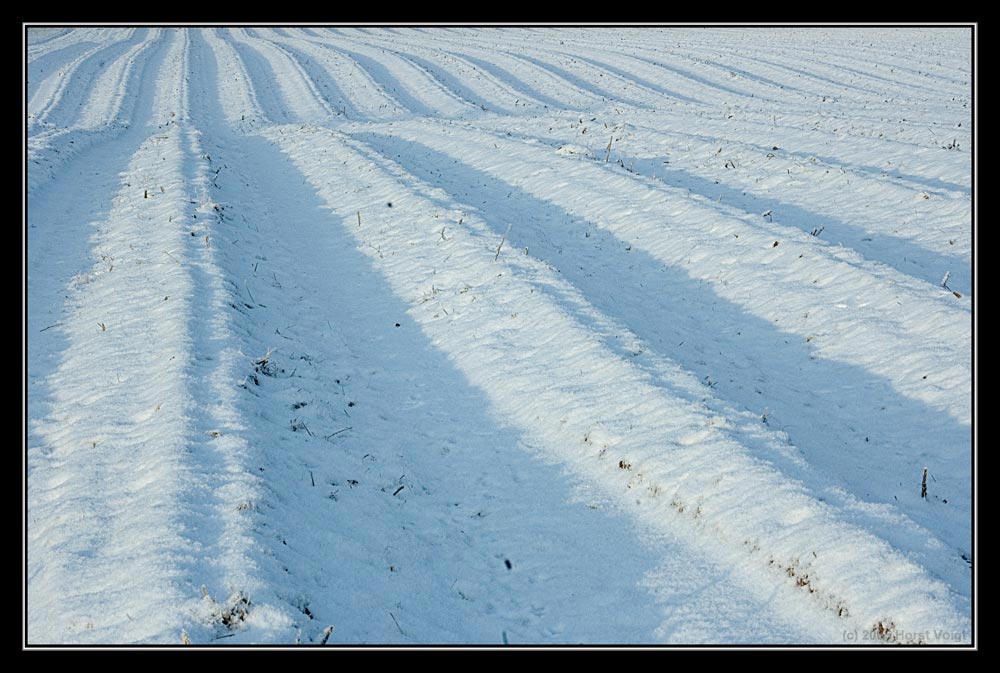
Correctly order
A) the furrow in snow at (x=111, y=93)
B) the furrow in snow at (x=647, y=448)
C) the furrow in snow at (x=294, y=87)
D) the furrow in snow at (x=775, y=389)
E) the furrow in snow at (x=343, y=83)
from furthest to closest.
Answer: the furrow in snow at (x=343, y=83), the furrow in snow at (x=294, y=87), the furrow in snow at (x=111, y=93), the furrow in snow at (x=775, y=389), the furrow in snow at (x=647, y=448)

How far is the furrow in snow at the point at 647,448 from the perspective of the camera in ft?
12.6

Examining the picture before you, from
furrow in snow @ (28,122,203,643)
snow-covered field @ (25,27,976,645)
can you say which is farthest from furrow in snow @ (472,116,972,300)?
furrow in snow @ (28,122,203,643)

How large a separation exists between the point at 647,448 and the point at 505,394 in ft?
5.09

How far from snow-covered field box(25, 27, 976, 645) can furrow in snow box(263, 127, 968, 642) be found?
25 millimetres

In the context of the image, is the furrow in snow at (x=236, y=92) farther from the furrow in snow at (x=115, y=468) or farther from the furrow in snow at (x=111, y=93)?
the furrow in snow at (x=115, y=468)

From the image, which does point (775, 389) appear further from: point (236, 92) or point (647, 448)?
point (236, 92)

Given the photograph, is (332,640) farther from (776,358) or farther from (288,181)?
(288,181)

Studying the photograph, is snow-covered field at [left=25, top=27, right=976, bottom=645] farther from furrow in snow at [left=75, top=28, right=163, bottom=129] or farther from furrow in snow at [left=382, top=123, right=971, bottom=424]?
furrow in snow at [left=75, top=28, right=163, bottom=129]

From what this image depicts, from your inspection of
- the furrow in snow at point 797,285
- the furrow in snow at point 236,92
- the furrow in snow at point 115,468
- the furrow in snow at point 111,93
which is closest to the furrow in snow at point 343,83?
the furrow in snow at point 236,92

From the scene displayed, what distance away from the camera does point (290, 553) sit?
14.0ft

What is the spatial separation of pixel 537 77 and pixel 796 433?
967 inches

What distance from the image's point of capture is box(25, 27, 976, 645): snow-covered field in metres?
3.99

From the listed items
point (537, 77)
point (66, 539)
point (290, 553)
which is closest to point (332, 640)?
point (290, 553)

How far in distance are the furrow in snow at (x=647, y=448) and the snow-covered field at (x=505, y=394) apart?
2cm
